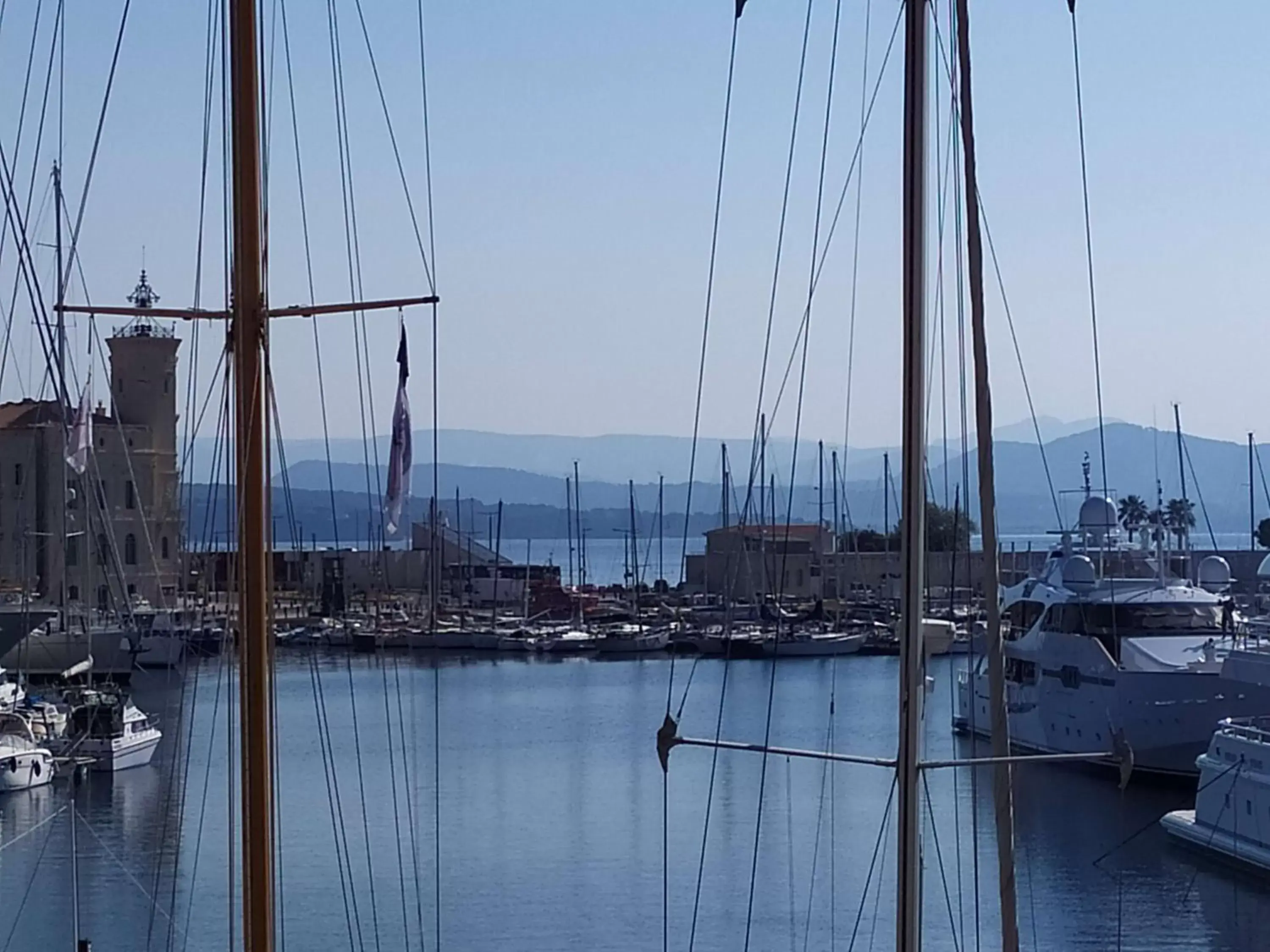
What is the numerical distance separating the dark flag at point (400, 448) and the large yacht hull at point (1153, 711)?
66.4ft

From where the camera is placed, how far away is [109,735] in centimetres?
3136

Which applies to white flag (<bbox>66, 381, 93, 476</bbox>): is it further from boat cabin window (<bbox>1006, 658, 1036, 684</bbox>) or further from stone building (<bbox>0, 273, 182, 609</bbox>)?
stone building (<bbox>0, 273, 182, 609</bbox>)

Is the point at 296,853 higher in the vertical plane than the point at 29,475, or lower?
lower

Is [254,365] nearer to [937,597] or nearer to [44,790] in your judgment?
[44,790]

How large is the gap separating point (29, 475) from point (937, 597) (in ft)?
82.6

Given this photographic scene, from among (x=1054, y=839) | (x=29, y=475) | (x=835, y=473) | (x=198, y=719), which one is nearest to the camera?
(x=1054, y=839)

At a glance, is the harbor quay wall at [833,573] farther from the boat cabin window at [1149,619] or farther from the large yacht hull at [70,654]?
the boat cabin window at [1149,619]

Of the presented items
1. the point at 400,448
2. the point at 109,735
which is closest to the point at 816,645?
the point at 109,735

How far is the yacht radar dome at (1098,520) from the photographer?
113ft

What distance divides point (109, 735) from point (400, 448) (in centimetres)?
2595

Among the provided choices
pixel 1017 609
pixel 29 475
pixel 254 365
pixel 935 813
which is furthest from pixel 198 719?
pixel 254 365

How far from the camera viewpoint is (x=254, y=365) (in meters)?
6.22

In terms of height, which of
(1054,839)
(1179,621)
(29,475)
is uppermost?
(29,475)

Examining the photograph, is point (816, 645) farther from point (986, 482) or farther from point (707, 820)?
point (986, 482)
